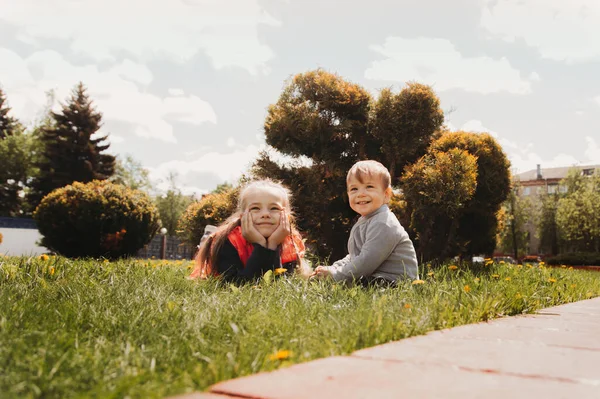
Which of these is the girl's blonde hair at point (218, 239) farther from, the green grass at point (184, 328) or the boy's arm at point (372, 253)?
the boy's arm at point (372, 253)

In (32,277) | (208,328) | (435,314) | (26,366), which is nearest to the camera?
(26,366)

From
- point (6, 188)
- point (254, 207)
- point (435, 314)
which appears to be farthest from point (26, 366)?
point (6, 188)

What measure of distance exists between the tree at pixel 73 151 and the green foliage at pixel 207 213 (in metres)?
26.6

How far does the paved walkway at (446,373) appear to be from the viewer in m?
1.46

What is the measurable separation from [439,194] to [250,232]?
6.38 metres

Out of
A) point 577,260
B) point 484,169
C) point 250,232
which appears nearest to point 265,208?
point 250,232

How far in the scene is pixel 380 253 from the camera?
4262 millimetres

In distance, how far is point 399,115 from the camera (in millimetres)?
12242

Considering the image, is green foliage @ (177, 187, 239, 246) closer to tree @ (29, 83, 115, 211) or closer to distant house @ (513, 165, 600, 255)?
tree @ (29, 83, 115, 211)

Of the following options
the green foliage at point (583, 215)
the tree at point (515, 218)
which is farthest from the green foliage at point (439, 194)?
the green foliage at point (583, 215)

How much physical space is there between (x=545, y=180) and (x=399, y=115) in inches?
2655

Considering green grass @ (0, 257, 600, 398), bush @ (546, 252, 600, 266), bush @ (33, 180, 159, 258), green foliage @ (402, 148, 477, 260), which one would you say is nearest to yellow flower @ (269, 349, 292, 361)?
green grass @ (0, 257, 600, 398)

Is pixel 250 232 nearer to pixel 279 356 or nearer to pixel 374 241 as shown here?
pixel 374 241

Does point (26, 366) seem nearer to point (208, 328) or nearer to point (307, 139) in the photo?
point (208, 328)
